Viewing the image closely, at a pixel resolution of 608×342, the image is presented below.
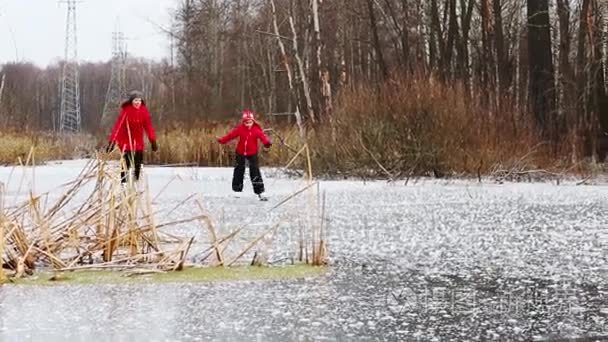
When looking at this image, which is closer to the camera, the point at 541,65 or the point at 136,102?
the point at 136,102

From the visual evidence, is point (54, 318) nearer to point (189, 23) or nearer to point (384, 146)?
point (384, 146)

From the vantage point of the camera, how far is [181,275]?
229 inches

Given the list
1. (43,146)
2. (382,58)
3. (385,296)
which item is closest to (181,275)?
(385,296)

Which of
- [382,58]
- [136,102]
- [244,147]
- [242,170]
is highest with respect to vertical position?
[382,58]

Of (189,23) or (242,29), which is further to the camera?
(189,23)

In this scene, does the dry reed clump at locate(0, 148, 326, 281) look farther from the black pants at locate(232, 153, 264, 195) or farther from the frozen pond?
the black pants at locate(232, 153, 264, 195)

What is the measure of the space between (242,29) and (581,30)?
904 inches

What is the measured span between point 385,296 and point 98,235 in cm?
234

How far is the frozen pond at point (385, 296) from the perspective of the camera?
4.22 metres

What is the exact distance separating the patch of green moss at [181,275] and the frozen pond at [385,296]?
0.18m

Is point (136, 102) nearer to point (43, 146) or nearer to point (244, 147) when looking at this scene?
point (244, 147)

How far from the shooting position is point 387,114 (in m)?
16.7

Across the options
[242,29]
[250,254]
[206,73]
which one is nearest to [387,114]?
[250,254]

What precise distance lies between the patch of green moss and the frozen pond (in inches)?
7.1
